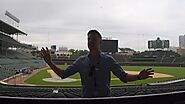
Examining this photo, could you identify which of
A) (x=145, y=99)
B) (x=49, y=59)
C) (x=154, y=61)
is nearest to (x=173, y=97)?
(x=145, y=99)

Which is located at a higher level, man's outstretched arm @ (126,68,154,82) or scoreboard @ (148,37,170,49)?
scoreboard @ (148,37,170,49)

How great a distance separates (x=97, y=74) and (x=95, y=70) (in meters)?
0.03

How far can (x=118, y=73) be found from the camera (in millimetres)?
2057

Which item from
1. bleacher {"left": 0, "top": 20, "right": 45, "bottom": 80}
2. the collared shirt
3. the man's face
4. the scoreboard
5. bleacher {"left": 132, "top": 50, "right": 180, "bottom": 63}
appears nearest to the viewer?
the collared shirt

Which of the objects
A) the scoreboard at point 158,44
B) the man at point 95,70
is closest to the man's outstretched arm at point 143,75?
the man at point 95,70

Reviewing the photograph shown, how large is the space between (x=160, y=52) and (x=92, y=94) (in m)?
58.7

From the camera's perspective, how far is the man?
189 centimetres

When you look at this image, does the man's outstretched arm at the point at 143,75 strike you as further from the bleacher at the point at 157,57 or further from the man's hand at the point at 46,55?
the bleacher at the point at 157,57

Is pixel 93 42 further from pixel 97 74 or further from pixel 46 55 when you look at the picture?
pixel 46 55

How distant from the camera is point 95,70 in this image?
6.33 ft

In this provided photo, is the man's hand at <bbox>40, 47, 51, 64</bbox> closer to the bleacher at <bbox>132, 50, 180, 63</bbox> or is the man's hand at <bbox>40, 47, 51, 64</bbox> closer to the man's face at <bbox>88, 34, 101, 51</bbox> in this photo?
the man's face at <bbox>88, 34, 101, 51</bbox>

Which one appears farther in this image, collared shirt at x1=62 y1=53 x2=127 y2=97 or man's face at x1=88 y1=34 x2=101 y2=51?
man's face at x1=88 y1=34 x2=101 y2=51

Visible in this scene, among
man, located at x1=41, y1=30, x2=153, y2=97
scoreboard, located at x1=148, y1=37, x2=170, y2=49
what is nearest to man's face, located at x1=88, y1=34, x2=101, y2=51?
man, located at x1=41, y1=30, x2=153, y2=97

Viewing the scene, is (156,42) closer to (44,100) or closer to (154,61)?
(154,61)
